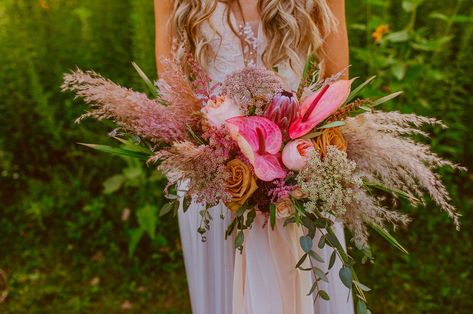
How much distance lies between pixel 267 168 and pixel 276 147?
5cm

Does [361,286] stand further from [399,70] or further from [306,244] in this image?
[399,70]

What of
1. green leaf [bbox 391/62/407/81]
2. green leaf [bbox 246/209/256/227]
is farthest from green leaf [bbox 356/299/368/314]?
green leaf [bbox 391/62/407/81]

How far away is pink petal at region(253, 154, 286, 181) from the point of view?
1147 millimetres

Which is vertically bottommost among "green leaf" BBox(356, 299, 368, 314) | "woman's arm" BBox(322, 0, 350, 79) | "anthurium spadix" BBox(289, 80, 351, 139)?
"green leaf" BBox(356, 299, 368, 314)

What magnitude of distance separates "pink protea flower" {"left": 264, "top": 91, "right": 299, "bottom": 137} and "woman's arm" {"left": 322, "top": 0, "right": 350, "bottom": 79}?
84 centimetres

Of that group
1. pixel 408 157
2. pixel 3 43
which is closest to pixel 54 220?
pixel 3 43

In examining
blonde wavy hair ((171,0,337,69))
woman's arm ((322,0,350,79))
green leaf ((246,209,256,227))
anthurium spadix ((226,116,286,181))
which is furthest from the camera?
woman's arm ((322,0,350,79))

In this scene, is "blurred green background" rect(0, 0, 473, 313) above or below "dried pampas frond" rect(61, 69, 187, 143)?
below

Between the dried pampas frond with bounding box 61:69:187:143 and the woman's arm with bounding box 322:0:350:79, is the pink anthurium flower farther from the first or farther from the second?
the woman's arm with bounding box 322:0:350:79

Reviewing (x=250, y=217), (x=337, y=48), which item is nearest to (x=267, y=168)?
(x=250, y=217)

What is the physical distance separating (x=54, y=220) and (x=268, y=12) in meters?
2.34

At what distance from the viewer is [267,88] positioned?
3.84ft

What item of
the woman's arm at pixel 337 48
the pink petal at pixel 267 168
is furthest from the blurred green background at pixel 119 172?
the pink petal at pixel 267 168

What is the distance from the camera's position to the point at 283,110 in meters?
1.15
